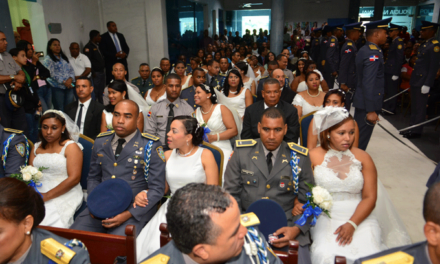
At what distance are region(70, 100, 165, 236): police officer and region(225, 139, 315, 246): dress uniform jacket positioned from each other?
0.61m

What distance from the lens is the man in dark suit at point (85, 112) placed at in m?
3.63

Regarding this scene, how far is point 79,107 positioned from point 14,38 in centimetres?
253

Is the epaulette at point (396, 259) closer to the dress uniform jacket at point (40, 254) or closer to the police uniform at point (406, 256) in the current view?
the police uniform at point (406, 256)

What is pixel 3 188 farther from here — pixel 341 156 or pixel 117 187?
pixel 341 156

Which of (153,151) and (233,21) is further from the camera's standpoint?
(233,21)

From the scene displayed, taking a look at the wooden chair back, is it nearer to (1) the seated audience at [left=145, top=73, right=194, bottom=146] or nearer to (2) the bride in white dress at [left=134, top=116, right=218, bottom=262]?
(2) the bride in white dress at [left=134, top=116, right=218, bottom=262]

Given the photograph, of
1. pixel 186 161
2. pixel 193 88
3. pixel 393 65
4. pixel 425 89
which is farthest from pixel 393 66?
pixel 186 161

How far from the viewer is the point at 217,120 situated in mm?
3617

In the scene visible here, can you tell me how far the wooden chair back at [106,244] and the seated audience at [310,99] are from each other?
3.01m

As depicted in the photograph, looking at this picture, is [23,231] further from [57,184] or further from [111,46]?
[111,46]

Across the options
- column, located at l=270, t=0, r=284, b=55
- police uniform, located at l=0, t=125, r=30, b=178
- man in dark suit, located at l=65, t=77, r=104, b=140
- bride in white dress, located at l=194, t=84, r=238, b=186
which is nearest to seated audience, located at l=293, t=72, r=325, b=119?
bride in white dress, located at l=194, t=84, r=238, b=186

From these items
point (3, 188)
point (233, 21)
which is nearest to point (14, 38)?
point (3, 188)

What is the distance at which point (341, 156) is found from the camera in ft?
7.39

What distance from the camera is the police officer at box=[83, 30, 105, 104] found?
6.85 metres
